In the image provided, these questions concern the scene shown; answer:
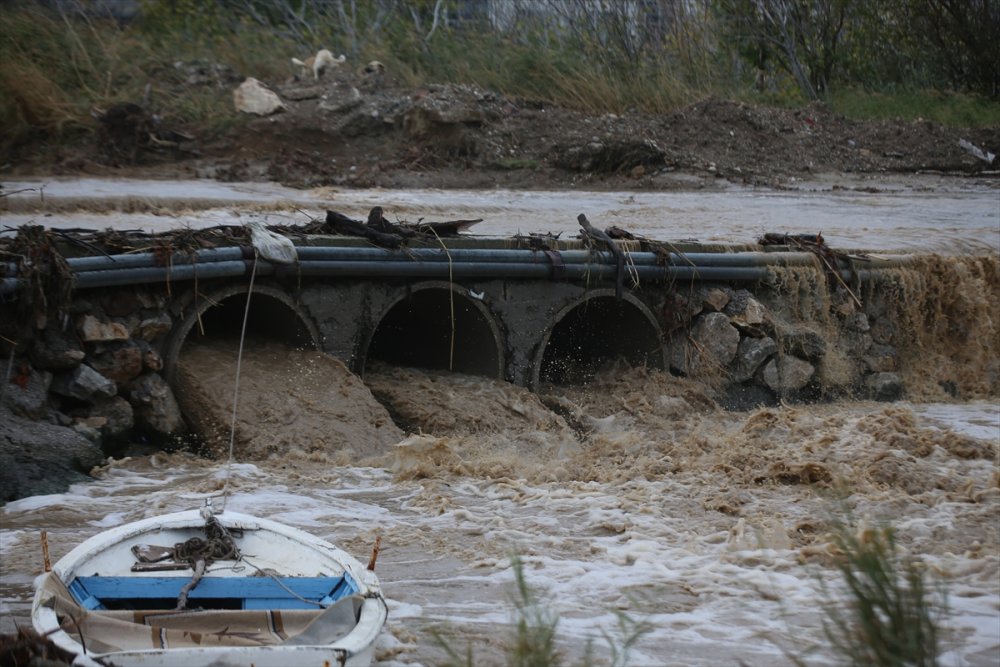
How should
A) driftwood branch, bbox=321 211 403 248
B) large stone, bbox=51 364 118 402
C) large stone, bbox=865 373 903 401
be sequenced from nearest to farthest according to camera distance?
large stone, bbox=51 364 118 402, driftwood branch, bbox=321 211 403 248, large stone, bbox=865 373 903 401

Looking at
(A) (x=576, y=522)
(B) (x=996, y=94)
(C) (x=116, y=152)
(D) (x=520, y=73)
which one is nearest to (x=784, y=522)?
(A) (x=576, y=522)

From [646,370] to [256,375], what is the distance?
3098 millimetres

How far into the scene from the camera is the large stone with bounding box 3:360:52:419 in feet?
21.7

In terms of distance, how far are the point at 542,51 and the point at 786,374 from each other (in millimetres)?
9322

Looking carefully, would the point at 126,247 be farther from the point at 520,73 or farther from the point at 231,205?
the point at 520,73

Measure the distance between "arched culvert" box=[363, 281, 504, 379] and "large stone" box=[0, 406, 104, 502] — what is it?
2.27m

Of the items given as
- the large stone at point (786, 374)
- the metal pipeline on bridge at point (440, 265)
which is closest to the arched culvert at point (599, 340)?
the metal pipeline on bridge at point (440, 265)

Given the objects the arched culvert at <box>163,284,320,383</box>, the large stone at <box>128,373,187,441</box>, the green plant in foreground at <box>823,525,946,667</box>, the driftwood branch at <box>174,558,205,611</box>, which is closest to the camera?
the green plant in foreground at <box>823,525,946,667</box>

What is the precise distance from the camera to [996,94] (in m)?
21.0

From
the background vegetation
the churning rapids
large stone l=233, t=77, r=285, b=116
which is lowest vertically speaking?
the churning rapids

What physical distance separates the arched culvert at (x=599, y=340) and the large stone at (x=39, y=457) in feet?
11.9

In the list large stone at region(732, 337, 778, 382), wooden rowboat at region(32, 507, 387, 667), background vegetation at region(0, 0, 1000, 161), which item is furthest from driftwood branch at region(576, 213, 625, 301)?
background vegetation at region(0, 0, 1000, 161)

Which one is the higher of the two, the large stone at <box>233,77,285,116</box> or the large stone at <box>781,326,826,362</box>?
the large stone at <box>233,77,285,116</box>

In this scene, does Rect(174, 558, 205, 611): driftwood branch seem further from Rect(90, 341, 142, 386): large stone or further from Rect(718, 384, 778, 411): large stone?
Rect(718, 384, 778, 411): large stone
